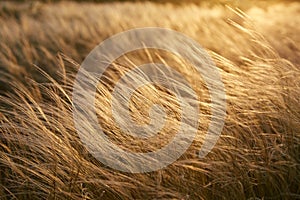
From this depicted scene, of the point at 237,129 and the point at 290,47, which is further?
the point at 290,47

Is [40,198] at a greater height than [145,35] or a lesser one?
lesser

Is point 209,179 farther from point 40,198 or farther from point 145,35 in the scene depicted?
point 145,35

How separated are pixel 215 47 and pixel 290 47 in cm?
76

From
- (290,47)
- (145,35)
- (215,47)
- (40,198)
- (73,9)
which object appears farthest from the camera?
(73,9)

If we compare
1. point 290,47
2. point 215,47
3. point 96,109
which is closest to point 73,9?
point 215,47

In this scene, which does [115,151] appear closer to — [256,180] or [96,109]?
[96,109]

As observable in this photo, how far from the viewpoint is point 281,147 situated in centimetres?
216

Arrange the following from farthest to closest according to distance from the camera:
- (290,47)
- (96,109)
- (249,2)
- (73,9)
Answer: (249,2) < (73,9) < (290,47) < (96,109)

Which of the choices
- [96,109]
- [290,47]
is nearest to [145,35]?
[290,47]

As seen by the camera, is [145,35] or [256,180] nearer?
[256,180]

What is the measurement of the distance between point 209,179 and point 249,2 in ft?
26.0

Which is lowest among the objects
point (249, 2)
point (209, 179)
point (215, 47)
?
point (209, 179)

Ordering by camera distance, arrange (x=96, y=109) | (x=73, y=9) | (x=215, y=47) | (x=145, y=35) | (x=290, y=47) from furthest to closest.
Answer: (x=73, y=9)
(x=145, y=35)
(x=215, y=47)
(x=290, y=47)
(x=96, y=109)

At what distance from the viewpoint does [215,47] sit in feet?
16.5
